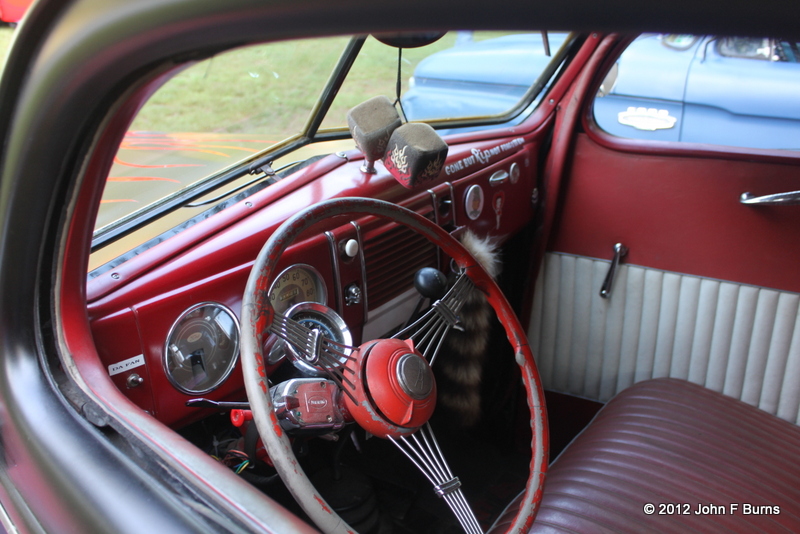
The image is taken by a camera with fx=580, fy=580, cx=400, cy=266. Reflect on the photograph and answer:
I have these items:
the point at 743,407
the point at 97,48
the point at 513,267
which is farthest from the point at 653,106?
the point at 97,48

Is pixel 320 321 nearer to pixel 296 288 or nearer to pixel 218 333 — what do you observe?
pixel 296 288

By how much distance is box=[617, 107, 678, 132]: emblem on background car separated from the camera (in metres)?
2.13

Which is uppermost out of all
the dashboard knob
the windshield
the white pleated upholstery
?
the windshield

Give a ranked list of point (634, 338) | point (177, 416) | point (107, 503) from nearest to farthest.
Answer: point (107, 503) < point (177, 416) < point (634, 338)

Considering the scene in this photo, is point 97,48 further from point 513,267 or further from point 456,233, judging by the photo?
point 513,267

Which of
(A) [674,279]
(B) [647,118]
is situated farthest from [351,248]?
(B) [647,118]

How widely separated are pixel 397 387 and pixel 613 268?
142 cm

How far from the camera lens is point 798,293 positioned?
1880 mm

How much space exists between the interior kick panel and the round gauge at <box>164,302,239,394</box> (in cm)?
144

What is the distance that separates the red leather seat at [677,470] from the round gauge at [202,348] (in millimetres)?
750

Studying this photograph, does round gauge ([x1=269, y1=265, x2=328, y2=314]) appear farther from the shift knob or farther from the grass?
the grass

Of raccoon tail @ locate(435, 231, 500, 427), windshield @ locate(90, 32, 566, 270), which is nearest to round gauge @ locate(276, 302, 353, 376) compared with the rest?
windshield @ locate(90, 32, 566, 270)

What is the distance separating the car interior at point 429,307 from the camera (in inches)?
33.9

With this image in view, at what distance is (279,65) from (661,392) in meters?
1.40
